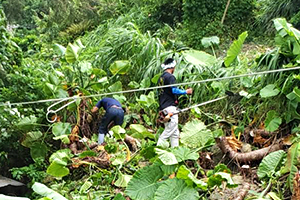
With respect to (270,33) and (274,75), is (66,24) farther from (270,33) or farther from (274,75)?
(274,75)

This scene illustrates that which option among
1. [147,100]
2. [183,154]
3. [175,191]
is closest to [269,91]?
[183,154]

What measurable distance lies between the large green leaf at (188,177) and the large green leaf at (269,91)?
62.5 inches

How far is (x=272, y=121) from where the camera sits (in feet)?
18.4

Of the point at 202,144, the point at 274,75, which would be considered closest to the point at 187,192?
the point at 202,144

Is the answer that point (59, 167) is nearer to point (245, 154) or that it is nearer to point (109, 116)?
point (109, 116)

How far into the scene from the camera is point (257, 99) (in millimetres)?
6406

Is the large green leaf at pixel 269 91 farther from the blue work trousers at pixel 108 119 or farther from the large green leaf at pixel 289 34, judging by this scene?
the blue work trousers at pixel 108 119

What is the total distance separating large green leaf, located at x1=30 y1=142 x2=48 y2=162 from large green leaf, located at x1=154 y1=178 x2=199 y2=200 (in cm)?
261

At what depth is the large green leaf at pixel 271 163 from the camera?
4957 millimetres

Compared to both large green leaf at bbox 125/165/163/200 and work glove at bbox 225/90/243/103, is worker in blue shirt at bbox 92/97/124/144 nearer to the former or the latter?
work glove at bbox 225/90/243/103

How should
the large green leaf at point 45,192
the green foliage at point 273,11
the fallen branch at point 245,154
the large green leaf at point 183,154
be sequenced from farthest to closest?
the green foliage at point 273,11
the fallen branch at point 245,154
the large green leaf at point 183,154
the large green leaf at point 45,192

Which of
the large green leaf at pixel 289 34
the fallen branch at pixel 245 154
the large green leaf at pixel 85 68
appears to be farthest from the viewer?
the large green leaf at pixel 85 68

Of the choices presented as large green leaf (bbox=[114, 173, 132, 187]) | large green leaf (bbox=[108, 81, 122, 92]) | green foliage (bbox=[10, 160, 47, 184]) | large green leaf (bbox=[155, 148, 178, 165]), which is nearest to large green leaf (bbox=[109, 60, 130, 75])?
large green leaf (bbox=[108, 81, 122, 92])

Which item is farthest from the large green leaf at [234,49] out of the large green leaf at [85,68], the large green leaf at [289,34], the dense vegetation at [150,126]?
the large green leaf at [85,68]
